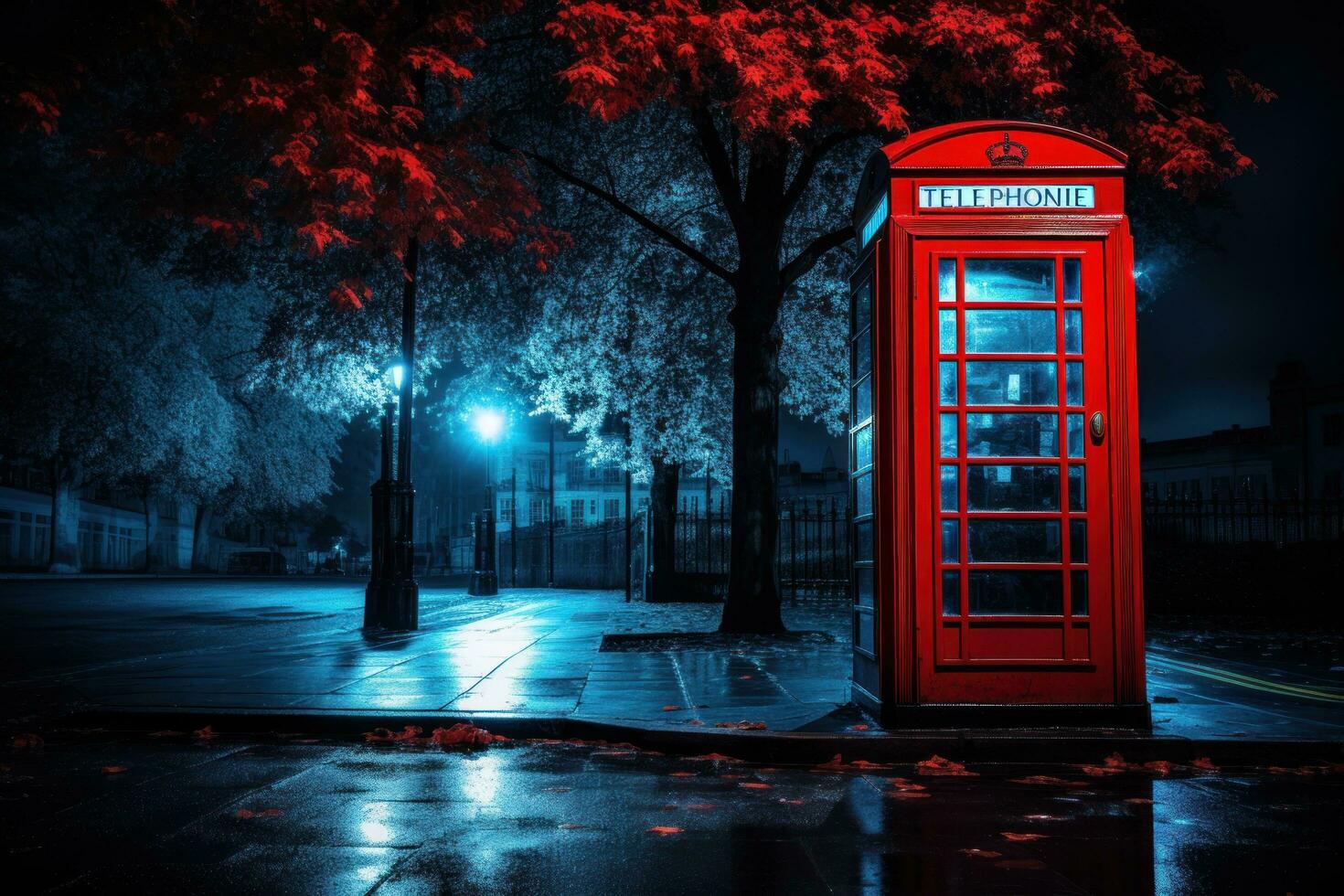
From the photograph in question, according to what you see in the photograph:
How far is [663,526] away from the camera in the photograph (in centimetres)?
2500

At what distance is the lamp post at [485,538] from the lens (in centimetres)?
2822

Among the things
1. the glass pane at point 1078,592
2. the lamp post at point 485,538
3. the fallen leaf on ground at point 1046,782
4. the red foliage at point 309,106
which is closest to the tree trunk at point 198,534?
the lamp post at point 485,538

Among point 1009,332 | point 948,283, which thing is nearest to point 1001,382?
point 1009,332

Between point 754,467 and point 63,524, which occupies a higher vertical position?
point 754,467

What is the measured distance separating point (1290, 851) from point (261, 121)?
1041 cm

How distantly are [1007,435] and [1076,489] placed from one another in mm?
539

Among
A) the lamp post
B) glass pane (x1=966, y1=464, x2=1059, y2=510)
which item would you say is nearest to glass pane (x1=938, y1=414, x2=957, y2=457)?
glass pane (x1=966, y1=464, x2=1059, y2=510)

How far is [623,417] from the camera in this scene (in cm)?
2489

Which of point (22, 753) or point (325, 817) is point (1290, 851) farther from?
point (22, 753)

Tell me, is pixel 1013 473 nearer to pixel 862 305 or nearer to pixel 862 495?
pixel 862 495

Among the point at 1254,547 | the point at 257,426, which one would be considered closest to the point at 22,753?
the point at 1254,547

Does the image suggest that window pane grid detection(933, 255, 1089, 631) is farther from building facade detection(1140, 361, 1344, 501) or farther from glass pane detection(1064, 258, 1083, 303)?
building facade detection(1140, 361, 1344, 501)

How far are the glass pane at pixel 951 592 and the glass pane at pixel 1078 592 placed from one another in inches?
27.4

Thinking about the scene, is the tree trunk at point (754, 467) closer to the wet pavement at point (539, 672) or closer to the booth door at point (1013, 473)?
the wet pavement at point (539, 672)
